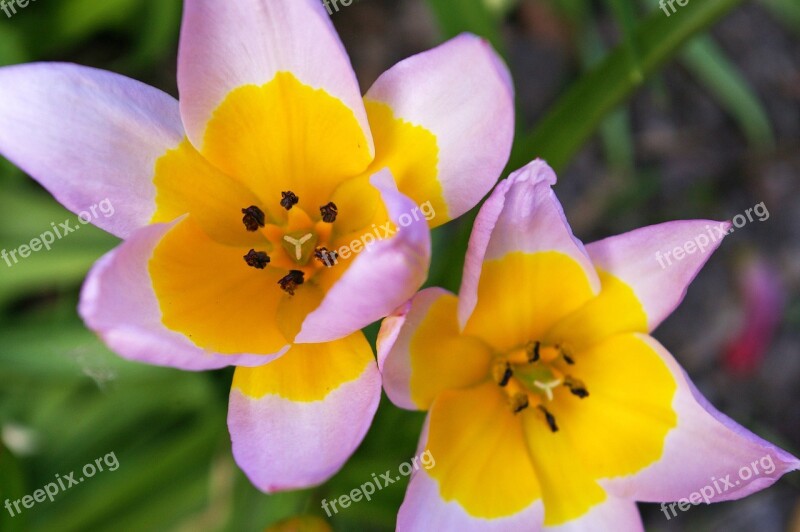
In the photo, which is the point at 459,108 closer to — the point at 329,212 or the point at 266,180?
the point at 329,212

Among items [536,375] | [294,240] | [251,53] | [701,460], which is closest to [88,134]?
[251,53]

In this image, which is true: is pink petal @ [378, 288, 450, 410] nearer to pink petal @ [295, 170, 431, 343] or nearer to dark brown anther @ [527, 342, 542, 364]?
pink petal @ [295, 170, 431, 343]

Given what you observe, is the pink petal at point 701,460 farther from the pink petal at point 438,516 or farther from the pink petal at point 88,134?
the pink petal at point 88,134

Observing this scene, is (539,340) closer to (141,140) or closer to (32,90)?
(141,140)

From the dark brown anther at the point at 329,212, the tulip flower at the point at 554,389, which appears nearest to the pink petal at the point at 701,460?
the tulip flower at the point at 554,389

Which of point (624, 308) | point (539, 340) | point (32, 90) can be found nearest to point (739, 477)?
point (624, 308)

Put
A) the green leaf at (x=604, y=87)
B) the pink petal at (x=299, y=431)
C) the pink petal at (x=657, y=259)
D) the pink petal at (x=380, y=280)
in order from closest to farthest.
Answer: the pink petal at (x=380, y=280)
the pink petal at (x=299, y=431)
the pink petal at (x=657, y=259)
the green leaf at (x=604, y=87)

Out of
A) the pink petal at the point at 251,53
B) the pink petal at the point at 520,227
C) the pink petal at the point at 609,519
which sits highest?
the pink petal at the point at 251,53
